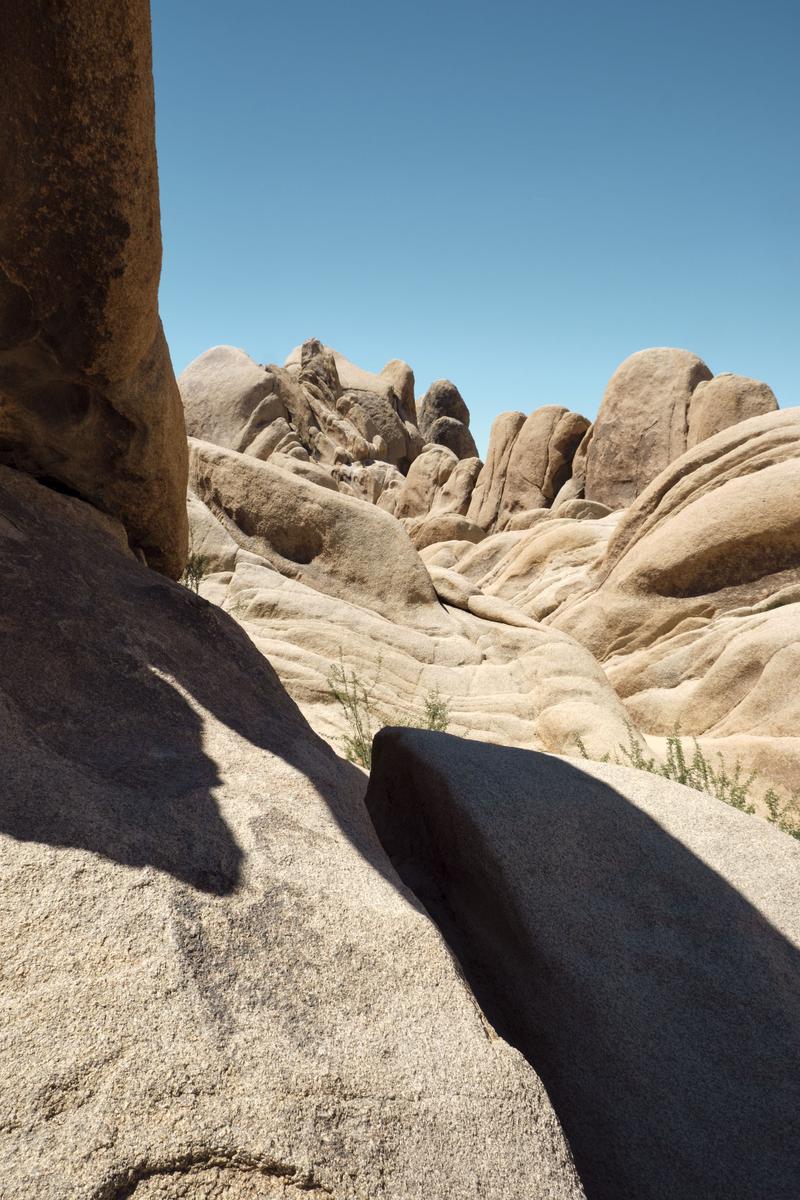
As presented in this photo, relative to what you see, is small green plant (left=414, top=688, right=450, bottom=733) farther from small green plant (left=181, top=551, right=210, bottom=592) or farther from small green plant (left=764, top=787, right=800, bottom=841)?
small green plant (left=764, top=787, right=800, bottom=841)

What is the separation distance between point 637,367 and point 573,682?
15122mm

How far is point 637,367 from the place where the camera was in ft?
64.8

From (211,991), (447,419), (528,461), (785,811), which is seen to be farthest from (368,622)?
(447,419)

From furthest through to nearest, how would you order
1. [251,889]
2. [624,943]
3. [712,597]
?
[712,597]
[624,943]
[251,889]

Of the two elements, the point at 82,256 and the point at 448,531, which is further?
the point at 448,531

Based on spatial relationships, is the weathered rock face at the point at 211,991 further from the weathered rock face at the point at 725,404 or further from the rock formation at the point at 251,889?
the weathered rock face at the point at 725,404

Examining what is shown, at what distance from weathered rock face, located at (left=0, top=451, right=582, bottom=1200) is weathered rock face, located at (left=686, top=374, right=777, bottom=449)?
16.8 m

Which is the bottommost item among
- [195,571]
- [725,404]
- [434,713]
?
[434,713]

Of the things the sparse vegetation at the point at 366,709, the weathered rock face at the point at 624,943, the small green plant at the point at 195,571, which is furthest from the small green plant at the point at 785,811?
the small green plant at the point at 195,571

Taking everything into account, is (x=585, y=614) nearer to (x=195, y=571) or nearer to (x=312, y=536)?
(x=312, y=536)

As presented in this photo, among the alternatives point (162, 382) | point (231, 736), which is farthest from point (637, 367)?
point (231, 736)

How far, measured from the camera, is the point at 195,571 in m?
6.60

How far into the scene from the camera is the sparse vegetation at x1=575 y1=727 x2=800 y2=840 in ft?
15.3

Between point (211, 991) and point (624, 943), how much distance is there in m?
1.31
